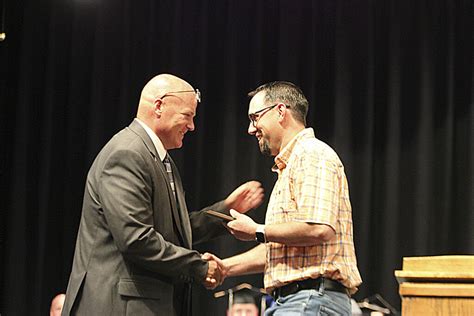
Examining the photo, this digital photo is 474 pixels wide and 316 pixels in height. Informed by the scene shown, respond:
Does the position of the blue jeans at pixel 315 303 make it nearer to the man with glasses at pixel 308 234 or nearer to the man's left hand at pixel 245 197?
the man with glasses at pixel 308 234

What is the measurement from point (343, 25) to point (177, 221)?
120 inches

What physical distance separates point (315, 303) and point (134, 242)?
0.71 meters

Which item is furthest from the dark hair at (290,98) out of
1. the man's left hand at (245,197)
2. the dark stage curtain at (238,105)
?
the dark stage curtain at (238,105)

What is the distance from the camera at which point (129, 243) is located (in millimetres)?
2900

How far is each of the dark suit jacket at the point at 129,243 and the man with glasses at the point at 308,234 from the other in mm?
299

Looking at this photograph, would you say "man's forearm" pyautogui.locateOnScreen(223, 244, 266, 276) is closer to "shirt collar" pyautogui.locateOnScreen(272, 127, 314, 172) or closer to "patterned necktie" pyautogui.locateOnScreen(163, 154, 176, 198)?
"patterned necktie" pyautogui.locateOnScreen(163, 154, 176, 198)

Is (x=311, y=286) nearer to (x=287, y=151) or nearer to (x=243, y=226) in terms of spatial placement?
(x=243, y=226)

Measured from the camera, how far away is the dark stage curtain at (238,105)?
5426 millimetres

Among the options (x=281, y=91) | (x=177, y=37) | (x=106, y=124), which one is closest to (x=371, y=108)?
(x=177, y=37)

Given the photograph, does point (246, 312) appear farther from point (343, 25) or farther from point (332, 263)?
point (332, 263)

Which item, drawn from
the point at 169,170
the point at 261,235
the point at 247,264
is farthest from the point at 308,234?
the point at 169,170

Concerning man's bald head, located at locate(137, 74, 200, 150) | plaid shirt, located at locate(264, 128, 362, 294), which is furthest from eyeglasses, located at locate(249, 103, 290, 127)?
man's bald head, located at locate(137, 74, 200, 150)

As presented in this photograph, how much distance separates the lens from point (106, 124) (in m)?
6.02

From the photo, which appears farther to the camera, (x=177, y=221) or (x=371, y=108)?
(x=371, y=108)
